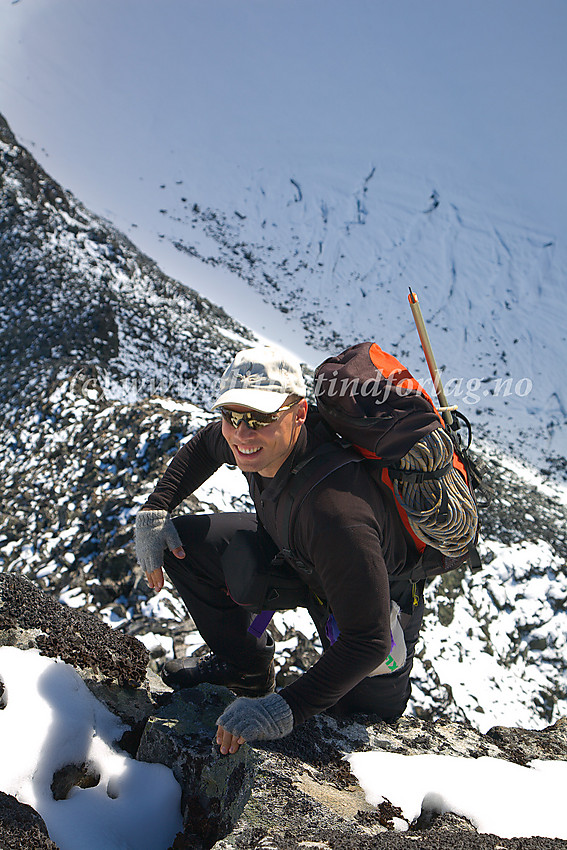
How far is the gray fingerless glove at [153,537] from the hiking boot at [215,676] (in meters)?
0.68

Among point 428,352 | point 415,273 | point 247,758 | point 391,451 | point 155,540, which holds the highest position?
point 415,273

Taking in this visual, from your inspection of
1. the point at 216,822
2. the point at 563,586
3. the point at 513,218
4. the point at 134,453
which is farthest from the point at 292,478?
the point at 513,218

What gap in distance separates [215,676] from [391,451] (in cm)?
193

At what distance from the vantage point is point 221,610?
3.96m

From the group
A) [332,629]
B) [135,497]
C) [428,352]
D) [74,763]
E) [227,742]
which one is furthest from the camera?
[135,497]

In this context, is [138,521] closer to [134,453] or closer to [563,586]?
[134,453]

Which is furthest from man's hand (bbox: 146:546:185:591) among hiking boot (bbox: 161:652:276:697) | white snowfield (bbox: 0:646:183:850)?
white snowfield (bbox: 0:646:183:850)

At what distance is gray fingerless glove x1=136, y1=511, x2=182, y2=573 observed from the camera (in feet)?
12.7

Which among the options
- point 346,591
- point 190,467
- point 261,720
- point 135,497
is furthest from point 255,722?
point 135,497

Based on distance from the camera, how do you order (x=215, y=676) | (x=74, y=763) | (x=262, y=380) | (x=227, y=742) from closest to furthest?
1. (x=227, y=742)
2. (x=74, y=763)
3. (x=262, y=380)
4. (x=215, y=676)

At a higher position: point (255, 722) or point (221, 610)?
→ point (221, 610)

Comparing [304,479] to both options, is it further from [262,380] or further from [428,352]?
[428,352]

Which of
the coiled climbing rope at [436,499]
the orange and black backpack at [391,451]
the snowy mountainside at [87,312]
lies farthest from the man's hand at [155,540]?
the snowy mountainside at [87,312]

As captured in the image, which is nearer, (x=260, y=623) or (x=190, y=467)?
(x=260, y=623)
